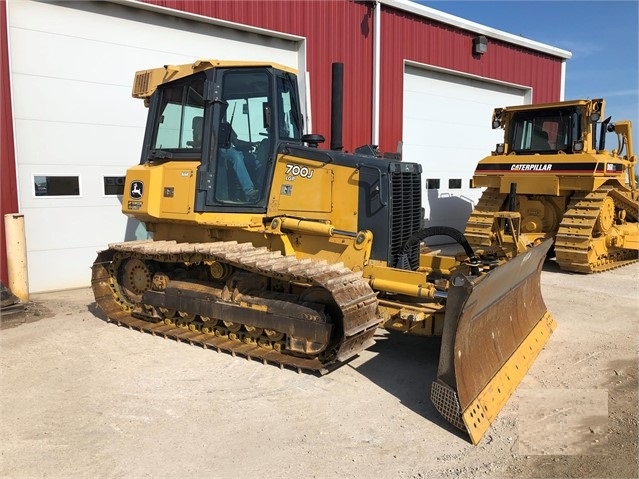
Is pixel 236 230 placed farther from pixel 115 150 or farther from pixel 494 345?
pixel 115 150

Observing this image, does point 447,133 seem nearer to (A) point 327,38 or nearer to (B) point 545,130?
(B) point 545,130

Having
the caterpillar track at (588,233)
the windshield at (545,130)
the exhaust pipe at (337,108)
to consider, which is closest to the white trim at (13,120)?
the exhaust pipe at (337,108)

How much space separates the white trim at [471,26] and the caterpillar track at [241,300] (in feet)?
27.5

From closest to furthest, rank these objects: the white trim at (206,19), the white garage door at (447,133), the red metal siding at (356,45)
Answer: the white trim at (206,19), the red metal siding at (356,45), the white garage door at (447,133)

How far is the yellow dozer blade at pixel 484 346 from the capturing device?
3.80m

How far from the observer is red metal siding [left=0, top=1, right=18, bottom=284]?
7.52m

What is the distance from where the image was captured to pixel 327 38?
1096cm

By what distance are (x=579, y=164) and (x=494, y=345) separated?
22.4ft

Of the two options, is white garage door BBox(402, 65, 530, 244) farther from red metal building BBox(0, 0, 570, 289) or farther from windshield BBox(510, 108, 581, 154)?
windshield BBox(510, 108, 581, 154)

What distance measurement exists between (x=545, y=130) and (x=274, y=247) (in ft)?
25.1

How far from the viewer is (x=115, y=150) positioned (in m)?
8.75

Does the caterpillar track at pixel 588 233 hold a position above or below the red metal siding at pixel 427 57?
below

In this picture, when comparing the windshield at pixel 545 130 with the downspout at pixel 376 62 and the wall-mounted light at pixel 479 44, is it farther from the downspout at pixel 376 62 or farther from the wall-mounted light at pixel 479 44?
the wall-mounted light at pixel 479 44

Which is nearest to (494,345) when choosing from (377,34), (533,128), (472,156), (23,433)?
(23,433)
